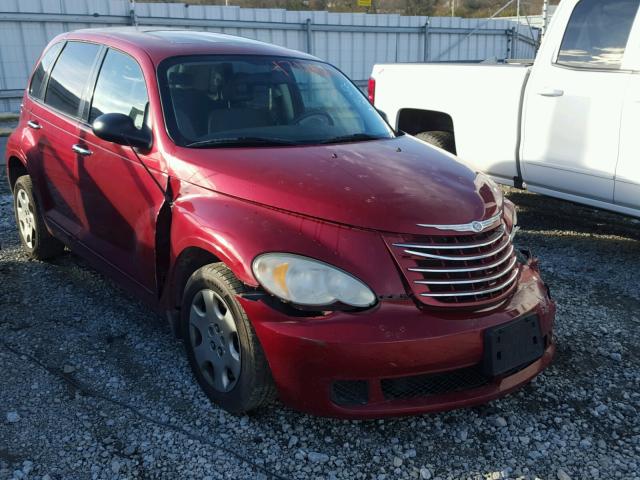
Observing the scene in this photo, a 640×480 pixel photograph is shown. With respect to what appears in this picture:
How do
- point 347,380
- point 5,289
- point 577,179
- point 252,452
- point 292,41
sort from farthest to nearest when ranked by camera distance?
point 292,41, point 577,179, point 5,289, point 252,452, point 347,380

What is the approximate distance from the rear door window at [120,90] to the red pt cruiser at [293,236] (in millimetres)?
13

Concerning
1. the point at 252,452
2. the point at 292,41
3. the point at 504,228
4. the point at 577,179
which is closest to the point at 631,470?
the point at 504,228

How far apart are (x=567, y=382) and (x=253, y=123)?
7.20ft

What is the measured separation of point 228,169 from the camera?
300 cm

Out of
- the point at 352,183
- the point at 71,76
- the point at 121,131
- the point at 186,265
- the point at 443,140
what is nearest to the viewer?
the point at 352,183

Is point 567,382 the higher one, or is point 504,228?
point 504,228

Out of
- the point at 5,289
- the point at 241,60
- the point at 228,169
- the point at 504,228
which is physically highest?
the point at 241,60

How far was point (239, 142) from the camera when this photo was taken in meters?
3.33

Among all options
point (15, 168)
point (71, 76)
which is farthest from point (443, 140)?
point (15, 168)

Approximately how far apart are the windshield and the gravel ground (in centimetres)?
129

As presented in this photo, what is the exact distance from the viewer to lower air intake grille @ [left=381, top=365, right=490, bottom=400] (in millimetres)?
2684

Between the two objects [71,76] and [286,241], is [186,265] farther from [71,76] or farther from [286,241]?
[71,76]

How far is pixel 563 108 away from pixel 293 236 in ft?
10.8

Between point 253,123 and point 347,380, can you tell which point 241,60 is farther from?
point 347,380
